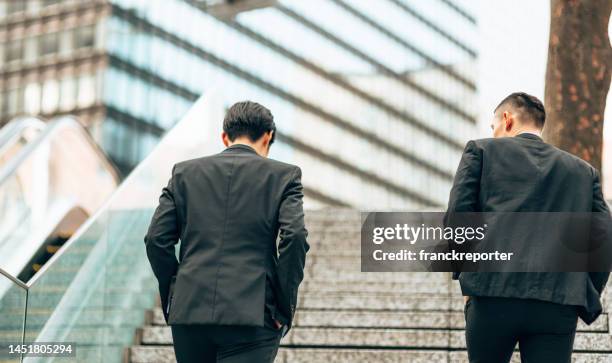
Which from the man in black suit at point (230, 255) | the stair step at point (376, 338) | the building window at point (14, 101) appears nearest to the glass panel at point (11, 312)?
the stair step at point (376, 338)

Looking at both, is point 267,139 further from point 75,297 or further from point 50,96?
point 50,96

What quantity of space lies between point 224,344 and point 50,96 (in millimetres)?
58773

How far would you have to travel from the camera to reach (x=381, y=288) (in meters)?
6.73

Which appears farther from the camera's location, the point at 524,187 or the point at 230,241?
the point at 524,187

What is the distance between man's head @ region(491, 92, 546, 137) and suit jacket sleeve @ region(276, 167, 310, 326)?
Result: 3.32 feet

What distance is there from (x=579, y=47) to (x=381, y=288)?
2.37m

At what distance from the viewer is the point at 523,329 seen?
3.44 m

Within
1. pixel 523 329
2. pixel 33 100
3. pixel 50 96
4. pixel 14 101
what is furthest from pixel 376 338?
pixel 14 101

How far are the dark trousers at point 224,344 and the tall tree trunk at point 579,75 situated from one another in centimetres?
451

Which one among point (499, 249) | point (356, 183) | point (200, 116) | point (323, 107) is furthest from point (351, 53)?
point (499, 249)

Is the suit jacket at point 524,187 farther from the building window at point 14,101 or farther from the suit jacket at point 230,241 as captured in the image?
the building window at point 14,101

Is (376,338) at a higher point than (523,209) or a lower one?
lower

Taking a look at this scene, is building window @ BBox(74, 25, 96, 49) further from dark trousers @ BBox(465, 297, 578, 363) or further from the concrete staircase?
dark trousers @ BBox(465, 297, 578, 363)

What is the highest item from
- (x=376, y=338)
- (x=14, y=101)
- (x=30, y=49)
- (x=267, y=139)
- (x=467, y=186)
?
(x=30, y=49)
